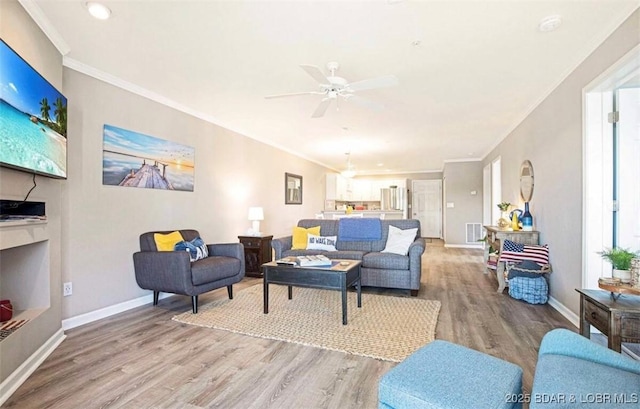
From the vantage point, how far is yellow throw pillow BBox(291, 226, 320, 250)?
469cm

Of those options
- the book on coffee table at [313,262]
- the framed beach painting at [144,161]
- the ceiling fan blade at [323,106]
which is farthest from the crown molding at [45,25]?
the book on coffee table at [313,262]

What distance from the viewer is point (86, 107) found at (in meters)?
3.05

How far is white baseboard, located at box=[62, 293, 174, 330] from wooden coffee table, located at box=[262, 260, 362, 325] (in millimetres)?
1493

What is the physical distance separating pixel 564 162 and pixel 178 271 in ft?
13.2

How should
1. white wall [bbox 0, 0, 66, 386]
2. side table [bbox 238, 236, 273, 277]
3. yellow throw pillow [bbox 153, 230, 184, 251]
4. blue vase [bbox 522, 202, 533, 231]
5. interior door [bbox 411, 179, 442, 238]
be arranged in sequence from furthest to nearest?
interior door [bbox 411, 179, 442, 238]
side table [bbox 238, 236, 273, 277]
blue vase [bbox 522, 202, 533, 231]
yellow throw pillow [bbox 153, 230, 184, 251]
white wall [bbox 0, 0, 66, 386]

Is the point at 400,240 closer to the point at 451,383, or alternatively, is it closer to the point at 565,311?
the point at 565,311

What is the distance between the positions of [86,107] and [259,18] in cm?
206

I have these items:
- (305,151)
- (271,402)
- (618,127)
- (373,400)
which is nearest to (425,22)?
(618,127)

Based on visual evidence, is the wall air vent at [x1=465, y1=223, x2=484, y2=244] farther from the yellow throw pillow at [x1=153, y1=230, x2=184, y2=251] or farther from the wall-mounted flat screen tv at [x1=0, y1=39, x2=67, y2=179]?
the wall-mounted flat screen tv at [x1=0, y1=39, x2=67, y2=179]

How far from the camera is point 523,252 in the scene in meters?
3.80

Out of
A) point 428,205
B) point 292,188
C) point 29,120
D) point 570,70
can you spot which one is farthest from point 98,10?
point 428,205

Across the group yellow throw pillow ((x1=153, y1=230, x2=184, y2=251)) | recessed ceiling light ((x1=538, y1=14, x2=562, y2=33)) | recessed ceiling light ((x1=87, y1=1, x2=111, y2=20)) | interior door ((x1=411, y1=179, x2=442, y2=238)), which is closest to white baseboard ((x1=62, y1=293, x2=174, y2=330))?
yellow throw pillow ((x1=153, y1=230, x2=184, y2=251))

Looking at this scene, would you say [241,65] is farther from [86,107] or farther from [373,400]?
[373,400]

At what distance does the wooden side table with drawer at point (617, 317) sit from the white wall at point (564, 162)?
1003 millimetres
